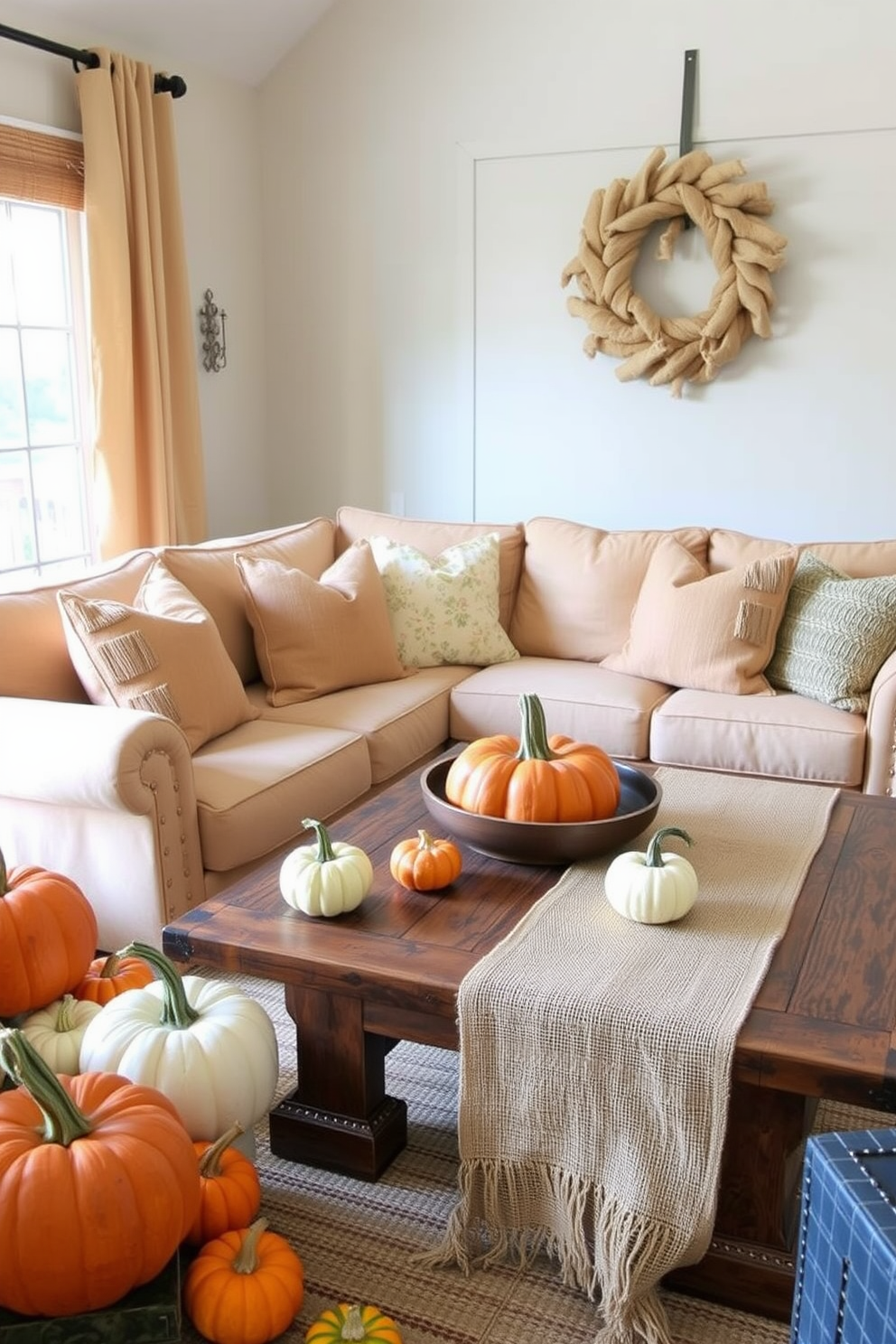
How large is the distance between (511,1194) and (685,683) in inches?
76.9

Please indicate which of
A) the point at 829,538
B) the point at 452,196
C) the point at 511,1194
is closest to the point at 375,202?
the point at 452,196

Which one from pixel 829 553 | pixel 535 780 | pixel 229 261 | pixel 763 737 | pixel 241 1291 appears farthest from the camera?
pixel 229 261

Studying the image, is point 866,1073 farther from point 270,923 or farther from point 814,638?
point 814,638

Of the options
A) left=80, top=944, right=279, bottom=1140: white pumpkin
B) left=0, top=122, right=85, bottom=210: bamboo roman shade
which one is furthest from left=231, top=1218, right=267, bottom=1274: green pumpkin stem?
left=0, top=122, right=85, bottom=210: bamboo roman shade

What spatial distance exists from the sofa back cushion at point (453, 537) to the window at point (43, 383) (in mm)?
915

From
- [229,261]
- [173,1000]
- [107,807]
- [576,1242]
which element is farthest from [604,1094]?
[229,261]

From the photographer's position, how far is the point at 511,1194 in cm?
177

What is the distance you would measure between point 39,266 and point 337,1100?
2929mm

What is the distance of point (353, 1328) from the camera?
5.10 feet

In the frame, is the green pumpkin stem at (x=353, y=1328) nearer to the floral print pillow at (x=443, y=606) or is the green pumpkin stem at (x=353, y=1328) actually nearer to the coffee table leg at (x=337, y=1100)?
the coffee table leg at (x=337, y=1100)

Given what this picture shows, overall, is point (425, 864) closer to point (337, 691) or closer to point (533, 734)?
point (533, 734)

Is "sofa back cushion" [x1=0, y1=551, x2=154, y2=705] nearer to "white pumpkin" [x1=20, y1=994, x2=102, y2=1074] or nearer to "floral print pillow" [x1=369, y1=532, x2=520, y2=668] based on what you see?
"white pumpkin" [x1=20, y1=994, x2=102, y2=1074]

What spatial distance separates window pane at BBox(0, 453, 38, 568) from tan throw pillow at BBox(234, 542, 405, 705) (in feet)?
2.82

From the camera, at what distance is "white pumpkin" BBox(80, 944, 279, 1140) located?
181 cm
